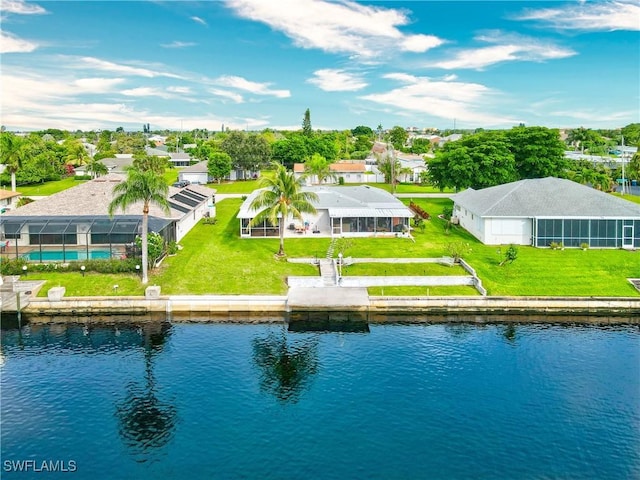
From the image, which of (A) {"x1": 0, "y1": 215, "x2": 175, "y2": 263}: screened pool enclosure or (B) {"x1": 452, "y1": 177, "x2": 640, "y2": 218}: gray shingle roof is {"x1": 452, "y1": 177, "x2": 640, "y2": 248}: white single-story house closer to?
(B) {"x1": 452, "y1": 177, "x2": 640, "y2": 218}: gray shingle roof

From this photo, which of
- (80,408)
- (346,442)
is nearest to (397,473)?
(346,442)

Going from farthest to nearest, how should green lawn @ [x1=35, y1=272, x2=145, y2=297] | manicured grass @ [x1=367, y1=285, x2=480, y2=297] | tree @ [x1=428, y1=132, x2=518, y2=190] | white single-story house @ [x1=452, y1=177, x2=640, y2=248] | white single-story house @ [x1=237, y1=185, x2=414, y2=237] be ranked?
tree @ [x1=428, y1=132, x2=518, y2=190] → white single-story house @ [x1=237, y1=185, x2=414, y2=237] → white single-story house @ [x1=452, y1=177, x2=640, y2=248] → manicured grass @ [x1=367, y1=285, x2=480, y2=297] → green lawn @ [x1=35, y1=272, x2=145, y2=297]

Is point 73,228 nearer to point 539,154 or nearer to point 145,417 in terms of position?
point 145,417


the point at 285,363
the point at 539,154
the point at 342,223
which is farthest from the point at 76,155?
the point at 285,363

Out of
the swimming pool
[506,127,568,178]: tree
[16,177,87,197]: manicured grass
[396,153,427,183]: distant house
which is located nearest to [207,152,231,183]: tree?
[16,177,87,197]: manicured grass

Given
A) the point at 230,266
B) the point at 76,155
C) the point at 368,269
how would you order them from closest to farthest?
1. the point at 368,269
2. the point at 230,266
3. the point at 76,155

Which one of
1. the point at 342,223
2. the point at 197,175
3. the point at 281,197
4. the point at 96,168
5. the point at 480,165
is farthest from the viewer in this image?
the point at 197,175
